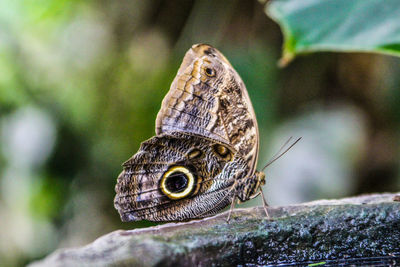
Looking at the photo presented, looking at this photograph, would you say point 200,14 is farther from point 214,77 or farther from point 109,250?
point 109,250

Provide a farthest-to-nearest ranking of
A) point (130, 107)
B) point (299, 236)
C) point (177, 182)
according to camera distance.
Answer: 1. point (130, 107)
2. point (177, 182)
3. point (299, 236)

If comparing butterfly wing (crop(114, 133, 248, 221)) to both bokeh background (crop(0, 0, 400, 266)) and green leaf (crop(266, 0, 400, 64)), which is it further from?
bokeh background (crop(0, 0, 400, 266))

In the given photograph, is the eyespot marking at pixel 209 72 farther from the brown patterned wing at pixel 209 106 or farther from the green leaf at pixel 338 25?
the green leaf at pixel 338 25

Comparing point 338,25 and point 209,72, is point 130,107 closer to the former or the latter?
point 209,72

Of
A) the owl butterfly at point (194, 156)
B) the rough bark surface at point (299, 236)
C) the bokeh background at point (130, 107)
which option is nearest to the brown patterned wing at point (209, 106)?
the owl butterfly at point (194, 156)

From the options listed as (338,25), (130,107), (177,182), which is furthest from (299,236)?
(130,107)

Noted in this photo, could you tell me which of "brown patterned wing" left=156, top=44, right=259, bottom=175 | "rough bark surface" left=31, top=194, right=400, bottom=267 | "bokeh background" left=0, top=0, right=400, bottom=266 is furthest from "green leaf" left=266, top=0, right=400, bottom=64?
"bokeh background" left=0, top=0, right=400, bottom=266
